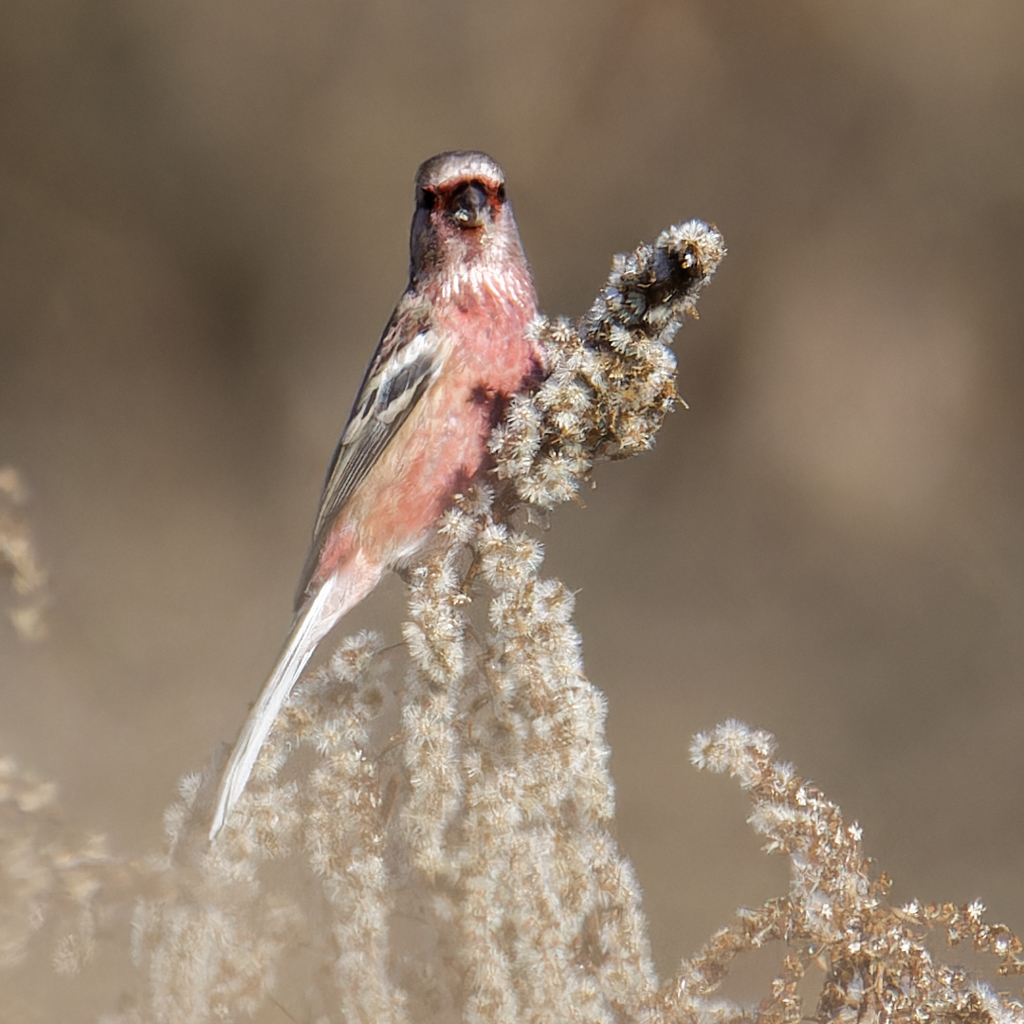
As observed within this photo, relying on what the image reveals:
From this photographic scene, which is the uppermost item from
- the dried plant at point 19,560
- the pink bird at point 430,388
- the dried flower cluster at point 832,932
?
the pink bird at point 430,388

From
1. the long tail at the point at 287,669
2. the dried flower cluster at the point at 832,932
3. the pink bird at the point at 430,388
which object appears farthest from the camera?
the pink bird at the point at 430,388

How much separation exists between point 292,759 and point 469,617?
315mm

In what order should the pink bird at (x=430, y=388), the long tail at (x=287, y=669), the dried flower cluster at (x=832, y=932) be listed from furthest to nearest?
1. the pink bird at (x=430, y=388)
2. the long tail at (x=287, y=669)
3. the dried flower cluster at (x=832, y=932)

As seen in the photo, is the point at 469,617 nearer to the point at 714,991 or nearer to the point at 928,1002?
the point at 714,991

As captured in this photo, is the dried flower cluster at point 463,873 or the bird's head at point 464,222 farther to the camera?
the bird's head at point 464,222

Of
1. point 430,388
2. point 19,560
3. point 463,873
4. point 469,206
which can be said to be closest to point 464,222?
point 469,206

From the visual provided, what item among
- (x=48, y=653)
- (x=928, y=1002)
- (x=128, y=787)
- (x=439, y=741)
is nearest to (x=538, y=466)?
(x=439, y=741)

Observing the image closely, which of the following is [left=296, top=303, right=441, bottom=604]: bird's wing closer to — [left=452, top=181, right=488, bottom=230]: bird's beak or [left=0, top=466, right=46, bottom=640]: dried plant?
[left=452, top=181, right=488, bottom=230]: bird's beak

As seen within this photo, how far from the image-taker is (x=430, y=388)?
2164 mm

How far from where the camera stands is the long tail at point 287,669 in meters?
1.45

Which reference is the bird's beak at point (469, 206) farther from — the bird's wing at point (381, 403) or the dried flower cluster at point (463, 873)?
the dried flower cluster at point (463, 873)

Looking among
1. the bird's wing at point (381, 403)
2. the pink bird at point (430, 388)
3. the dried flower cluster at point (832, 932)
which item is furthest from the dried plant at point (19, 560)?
the dried flower cluster at point (832, 932)

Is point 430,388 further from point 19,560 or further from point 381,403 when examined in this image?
point 19,560

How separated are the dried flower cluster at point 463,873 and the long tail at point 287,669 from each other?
0.09 feet
